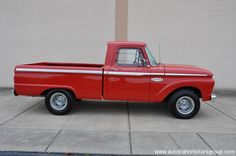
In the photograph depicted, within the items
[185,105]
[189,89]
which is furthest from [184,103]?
[189,89]

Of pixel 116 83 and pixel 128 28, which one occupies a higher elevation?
pixel 128 28

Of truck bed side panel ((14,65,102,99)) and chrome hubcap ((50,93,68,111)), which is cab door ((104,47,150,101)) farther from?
chrome hubcap ((50,93,68,111))

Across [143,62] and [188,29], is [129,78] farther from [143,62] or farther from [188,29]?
[188,29]

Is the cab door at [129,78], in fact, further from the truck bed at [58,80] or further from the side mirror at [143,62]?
the truck bed at [58,80]

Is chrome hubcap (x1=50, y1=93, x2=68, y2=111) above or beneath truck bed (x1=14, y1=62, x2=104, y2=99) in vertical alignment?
beneath

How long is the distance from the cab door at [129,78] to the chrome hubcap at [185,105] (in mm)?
899

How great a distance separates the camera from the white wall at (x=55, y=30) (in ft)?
39.8

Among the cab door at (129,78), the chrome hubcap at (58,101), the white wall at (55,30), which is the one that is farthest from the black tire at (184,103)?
the white wall at (55,30)

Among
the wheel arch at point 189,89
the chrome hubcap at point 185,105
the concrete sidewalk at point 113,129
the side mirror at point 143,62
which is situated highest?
the side mirror at point 143,62

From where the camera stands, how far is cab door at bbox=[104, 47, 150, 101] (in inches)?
303

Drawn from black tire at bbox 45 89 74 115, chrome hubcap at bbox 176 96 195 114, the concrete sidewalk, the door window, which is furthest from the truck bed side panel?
chrome hubcap at bbox 176 96 195 114

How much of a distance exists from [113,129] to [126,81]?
5.16ft

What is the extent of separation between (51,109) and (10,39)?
5895mm

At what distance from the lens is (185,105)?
7.82 meters
